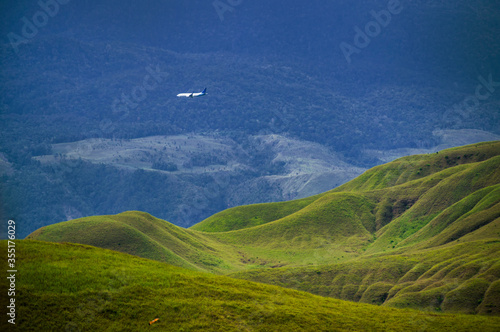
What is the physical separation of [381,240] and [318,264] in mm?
23371

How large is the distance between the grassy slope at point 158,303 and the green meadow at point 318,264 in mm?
157

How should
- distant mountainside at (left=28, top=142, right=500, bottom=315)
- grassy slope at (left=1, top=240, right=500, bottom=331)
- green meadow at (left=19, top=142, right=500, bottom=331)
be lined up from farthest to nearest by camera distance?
distant mountainside at (left=28, top=142, right=500, bottom=315) → green meadow at (left=19, top=142, right=500, bottom=331) → grassy slope at (left=1, top=240, right=500, bottom=331)

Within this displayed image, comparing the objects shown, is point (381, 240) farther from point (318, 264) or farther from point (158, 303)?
point (158, 303)

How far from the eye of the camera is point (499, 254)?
82.1m

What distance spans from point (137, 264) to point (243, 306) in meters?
13.7

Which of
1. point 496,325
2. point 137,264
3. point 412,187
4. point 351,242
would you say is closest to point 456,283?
point 496,325

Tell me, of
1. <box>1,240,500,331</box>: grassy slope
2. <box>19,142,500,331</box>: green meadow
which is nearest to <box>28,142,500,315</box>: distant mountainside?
<box>19,142,500,331</box>: green meadow

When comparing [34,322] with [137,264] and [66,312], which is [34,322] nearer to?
[66,312]

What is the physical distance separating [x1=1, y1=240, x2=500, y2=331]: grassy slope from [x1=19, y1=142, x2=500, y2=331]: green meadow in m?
0.16

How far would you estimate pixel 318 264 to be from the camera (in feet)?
454

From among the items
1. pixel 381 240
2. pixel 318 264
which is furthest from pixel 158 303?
pixel 381 240

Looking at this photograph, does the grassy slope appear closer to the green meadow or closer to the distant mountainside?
the green meadow

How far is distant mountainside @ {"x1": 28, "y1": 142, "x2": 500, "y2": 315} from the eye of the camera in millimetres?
85438

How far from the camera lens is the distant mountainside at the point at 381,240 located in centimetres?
8544
